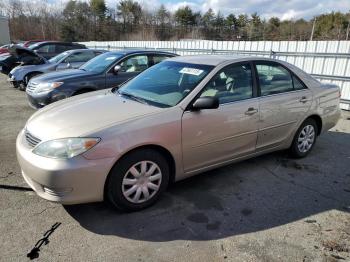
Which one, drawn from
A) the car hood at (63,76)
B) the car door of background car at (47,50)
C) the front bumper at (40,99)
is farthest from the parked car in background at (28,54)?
the front bumper at (40,99)

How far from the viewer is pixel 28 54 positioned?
11.1 metres

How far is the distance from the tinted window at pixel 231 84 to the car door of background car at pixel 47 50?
13.0m

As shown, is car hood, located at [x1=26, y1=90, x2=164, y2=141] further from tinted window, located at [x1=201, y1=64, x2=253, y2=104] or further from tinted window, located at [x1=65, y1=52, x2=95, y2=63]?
tinted window, located at [x1=65, y1=52, x2=95, y2=63]

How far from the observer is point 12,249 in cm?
263

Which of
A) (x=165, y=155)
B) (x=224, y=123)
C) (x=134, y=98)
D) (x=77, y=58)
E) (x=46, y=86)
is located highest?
(x=134, y=98)

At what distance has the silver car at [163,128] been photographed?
9.25ft

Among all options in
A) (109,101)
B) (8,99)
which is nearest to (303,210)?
(109,101)

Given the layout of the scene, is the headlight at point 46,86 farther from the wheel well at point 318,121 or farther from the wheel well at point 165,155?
the wheel well at point 318,121

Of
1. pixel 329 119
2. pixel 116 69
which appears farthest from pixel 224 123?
pixel 116 69

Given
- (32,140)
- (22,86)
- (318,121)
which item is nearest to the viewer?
(32,140)

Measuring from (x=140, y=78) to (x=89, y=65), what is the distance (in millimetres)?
3574

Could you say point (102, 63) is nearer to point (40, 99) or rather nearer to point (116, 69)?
point (116, 69)

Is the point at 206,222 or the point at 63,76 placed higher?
the point at 63,76

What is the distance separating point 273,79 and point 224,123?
1187 mm
